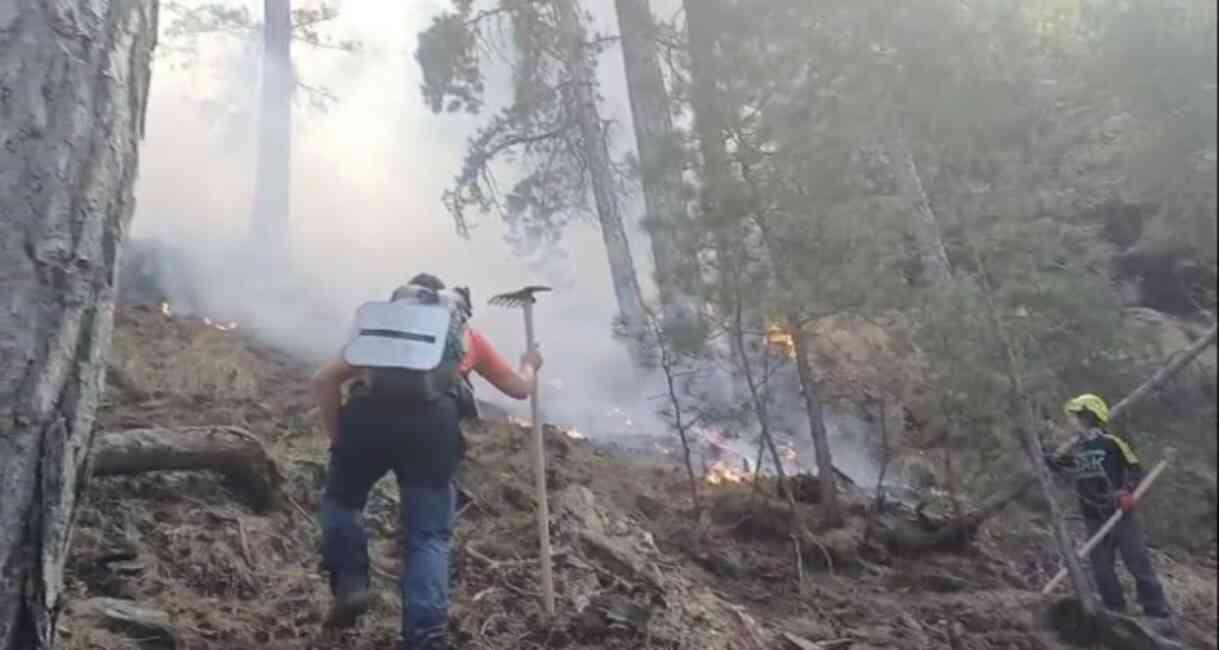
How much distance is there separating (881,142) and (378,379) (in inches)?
113

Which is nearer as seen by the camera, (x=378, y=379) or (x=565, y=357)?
(x=378, y=379)

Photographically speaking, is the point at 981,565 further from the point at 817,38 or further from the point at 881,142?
the point at 817,38

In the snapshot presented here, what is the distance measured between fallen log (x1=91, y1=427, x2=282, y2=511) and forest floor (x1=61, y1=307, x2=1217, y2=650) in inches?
4.1

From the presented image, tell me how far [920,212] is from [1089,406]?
1.67 metres

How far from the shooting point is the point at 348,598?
14.5 feet

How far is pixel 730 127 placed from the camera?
7438 millimetres

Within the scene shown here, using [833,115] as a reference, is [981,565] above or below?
below

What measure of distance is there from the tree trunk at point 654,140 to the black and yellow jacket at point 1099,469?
10.6ft

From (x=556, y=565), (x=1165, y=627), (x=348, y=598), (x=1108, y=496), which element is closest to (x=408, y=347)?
(x=348, y=598)

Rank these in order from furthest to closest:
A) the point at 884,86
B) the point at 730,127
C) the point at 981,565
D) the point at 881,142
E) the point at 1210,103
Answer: the point at 730,127 < the point at 981,565 < the point at 881,142 < the point at 884,86 < the point at 1210,103

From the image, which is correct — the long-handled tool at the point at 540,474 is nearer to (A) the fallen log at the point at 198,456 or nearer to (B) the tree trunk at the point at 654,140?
(A) the fallen log at the point at 198,456

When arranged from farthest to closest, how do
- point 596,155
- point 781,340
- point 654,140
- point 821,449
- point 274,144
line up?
point 274,144
point 596,155
point 654,140
point 781,340
point 821,449

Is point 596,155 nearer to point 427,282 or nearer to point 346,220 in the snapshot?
point 346,220

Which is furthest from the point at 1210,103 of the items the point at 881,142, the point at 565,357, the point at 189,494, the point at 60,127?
the point at 565,357
